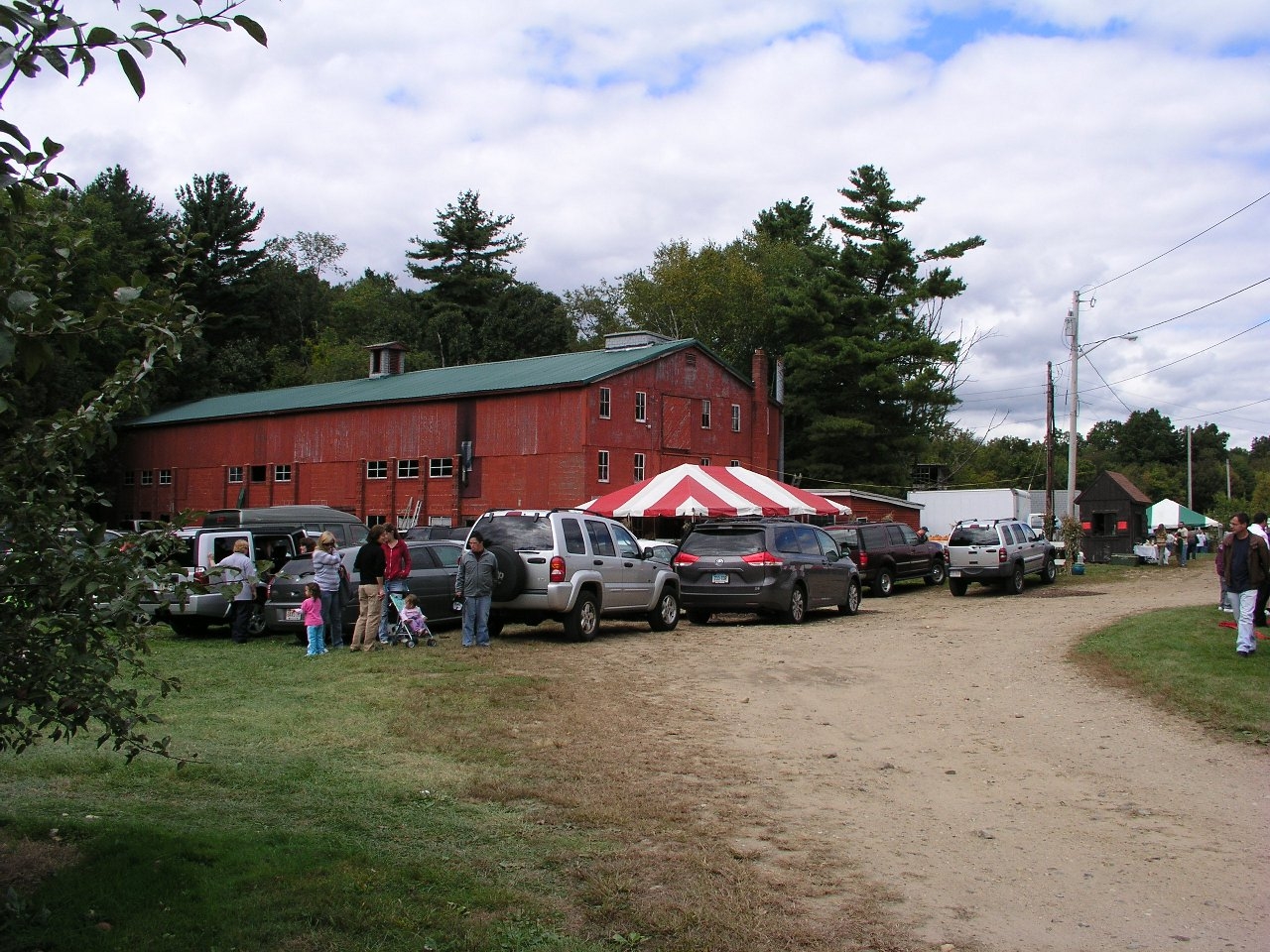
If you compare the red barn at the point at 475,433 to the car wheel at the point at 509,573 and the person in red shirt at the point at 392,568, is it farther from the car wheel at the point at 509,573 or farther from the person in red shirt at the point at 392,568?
the car wheel at the point at 509,573

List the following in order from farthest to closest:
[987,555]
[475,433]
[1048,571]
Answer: [475,433]
[1048,571]
[987,555]

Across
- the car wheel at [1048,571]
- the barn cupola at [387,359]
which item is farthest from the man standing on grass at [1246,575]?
the barn cupola at [387,359]

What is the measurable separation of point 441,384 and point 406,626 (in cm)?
3525

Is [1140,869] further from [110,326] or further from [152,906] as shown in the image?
[110,326]

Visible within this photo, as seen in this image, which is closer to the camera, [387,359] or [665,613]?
[665,613]

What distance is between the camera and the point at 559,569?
53.0 ft

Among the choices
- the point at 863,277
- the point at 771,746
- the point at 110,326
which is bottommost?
the point at 771,746

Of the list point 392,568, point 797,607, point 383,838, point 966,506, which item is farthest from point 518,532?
point 966,506

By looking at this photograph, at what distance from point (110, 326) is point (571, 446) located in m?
39.0

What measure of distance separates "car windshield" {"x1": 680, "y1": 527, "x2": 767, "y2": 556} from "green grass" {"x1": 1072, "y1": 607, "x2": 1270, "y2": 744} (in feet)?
18.7

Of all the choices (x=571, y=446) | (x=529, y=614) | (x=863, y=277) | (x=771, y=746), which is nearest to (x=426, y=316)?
(x=863, y=277)

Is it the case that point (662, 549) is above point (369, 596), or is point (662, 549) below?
above

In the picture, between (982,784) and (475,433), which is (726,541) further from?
(475,433)

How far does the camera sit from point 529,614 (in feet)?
54.1
